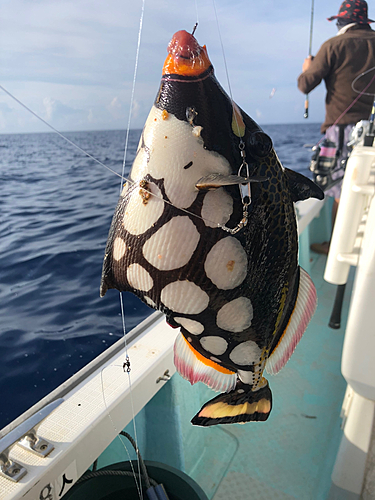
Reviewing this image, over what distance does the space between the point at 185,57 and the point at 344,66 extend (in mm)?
3438

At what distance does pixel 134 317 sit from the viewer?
2420 millimetres

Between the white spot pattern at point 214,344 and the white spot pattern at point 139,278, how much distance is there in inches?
7.2

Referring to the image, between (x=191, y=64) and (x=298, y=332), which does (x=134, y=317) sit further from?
(x=191, y=64)

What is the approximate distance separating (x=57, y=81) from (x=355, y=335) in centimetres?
179

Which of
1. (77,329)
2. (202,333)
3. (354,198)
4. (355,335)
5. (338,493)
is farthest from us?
(354,198)

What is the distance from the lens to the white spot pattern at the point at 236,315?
736mm

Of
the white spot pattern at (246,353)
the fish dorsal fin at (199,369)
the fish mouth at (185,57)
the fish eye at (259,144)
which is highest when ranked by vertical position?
the fish mouth at (185,57)

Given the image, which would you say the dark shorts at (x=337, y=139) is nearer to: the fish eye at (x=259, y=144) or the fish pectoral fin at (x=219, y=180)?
the fish eye at (x=259, y=144)

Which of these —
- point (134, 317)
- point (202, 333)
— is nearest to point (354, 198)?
point (134, 317)

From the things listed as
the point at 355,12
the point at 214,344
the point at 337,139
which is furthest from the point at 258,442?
the point at 355,12

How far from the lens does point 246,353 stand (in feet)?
2.70

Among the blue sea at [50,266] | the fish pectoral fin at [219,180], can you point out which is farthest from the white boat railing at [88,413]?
the fish pectoral fin at [219,180]

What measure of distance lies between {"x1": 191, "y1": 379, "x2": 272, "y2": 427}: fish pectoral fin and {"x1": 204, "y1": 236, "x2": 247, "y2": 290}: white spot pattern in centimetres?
32

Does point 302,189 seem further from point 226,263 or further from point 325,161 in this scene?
point 325,161
